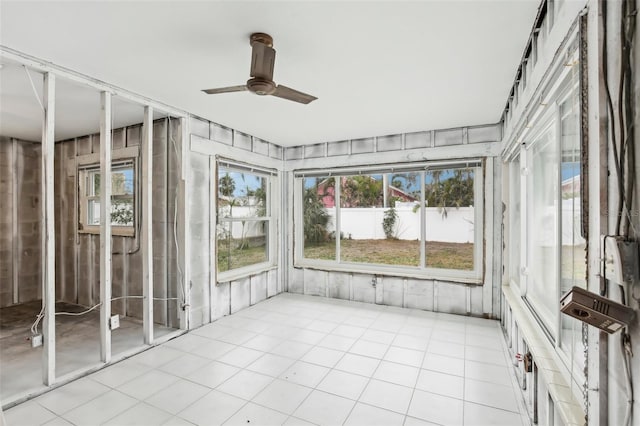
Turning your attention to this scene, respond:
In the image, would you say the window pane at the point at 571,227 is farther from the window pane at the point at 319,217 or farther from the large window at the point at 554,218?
the window pane at the point at 319,217

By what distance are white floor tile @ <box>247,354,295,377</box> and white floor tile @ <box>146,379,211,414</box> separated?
18.6 inches

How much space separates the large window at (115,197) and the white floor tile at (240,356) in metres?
2.24

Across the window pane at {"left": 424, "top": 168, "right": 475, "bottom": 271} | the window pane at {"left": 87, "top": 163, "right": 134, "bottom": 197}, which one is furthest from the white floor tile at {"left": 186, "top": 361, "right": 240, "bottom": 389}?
the window pane at {"left": 424, "top": 168, "right": 475, "bottom": 271}

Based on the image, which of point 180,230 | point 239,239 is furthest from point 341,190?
point 180,230

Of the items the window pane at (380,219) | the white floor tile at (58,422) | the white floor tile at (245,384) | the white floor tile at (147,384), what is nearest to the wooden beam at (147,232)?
the white floor tile at (147,384)

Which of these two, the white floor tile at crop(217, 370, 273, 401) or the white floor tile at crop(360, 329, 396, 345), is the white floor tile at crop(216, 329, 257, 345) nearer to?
the white floor tile at crop(217, 370, 273, 401)

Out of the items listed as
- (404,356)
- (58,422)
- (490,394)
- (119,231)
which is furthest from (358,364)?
(119,231)

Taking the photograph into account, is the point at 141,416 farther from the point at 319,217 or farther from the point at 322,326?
the point at 319,217

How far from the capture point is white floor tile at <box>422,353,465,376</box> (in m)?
2.68

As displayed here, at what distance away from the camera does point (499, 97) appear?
305cm

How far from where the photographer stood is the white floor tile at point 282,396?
7.19ft

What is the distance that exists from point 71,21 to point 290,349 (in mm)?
3133

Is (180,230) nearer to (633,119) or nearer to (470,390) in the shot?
(470,390)

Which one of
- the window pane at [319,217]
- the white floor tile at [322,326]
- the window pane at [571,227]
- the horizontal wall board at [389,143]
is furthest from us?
the window pane at [319,217]
